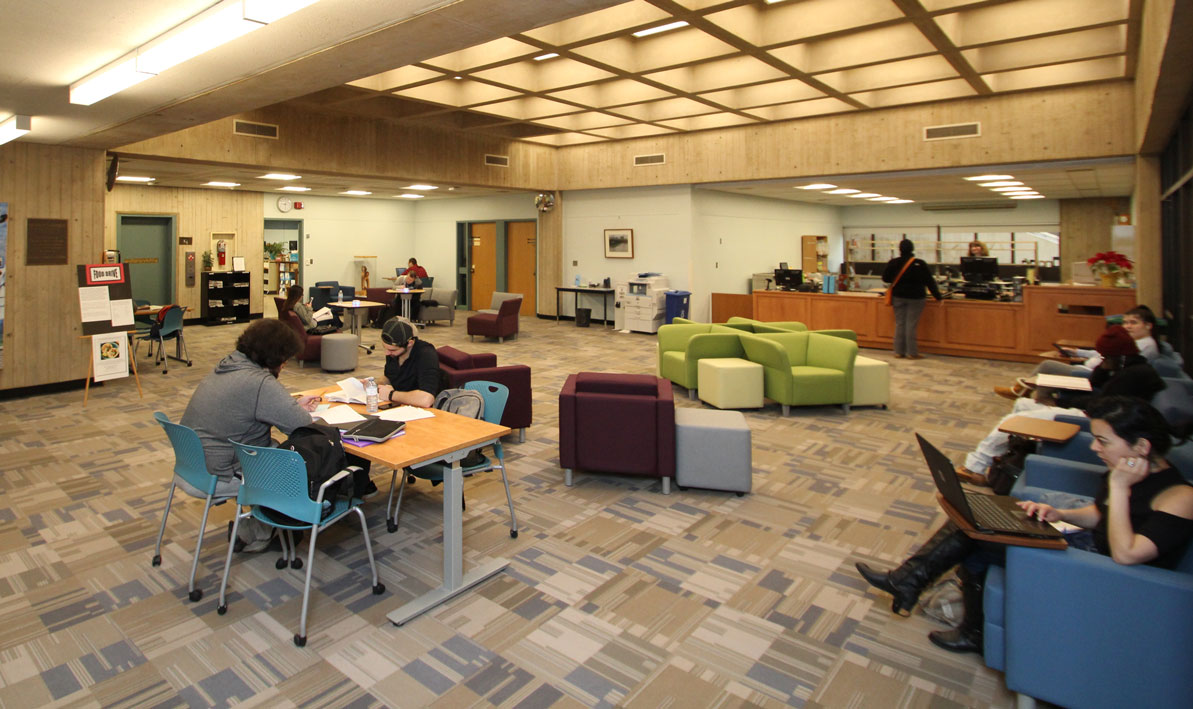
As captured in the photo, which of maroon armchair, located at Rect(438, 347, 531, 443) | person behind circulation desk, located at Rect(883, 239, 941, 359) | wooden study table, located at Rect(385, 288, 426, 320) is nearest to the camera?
maroon armchair, located at Rect(438, 347, 531, 443)

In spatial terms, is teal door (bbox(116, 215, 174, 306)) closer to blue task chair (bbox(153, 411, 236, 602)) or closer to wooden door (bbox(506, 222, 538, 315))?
wooden door (bbox(506, 222, 538, 315))

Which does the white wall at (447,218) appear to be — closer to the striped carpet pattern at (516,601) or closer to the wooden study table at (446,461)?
the striped carpet pattern at (516,601)

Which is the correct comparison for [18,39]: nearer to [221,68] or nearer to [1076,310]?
[221,68]

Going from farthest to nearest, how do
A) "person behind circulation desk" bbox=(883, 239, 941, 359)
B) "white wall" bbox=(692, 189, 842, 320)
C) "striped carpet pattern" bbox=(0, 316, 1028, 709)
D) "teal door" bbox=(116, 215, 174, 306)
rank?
"teal door" bbox=(116, 215, 174, 306), "white wall" bbox=(692, 189, 842, 320), "person behind circulation desk" bbox=(883, 239, 941, 359), "striped carpet pattern" bbox=(0, 316, 1028, 709)

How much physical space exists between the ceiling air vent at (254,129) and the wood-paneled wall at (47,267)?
185 centimetres

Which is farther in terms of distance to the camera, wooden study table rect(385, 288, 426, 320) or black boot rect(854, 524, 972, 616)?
wooden study table rect(385, 288, 426, 320)

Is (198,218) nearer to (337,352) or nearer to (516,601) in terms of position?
(337,352)

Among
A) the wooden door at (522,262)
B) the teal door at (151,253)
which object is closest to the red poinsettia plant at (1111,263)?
the wooden door at (522,262)

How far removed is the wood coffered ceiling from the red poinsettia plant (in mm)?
2300

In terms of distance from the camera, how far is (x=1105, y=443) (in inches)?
97.2

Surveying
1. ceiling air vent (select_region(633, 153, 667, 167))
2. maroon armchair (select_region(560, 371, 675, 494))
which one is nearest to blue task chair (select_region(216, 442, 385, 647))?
maroon armchair (select_region(560, 371, 675, 494))

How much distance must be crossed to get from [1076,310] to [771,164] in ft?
17.2

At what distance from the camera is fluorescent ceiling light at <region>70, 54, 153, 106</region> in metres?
4.86

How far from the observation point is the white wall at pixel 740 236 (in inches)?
567
